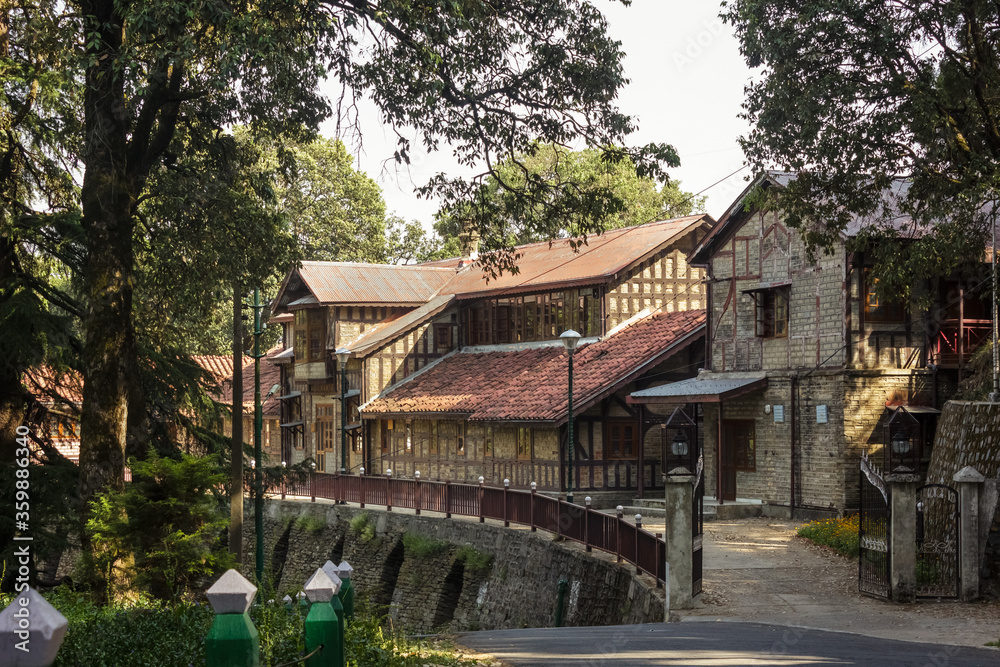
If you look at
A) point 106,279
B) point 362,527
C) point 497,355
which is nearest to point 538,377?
point 497,355

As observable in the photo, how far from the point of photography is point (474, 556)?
2562cm

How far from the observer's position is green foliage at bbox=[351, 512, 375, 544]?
30.5 metres

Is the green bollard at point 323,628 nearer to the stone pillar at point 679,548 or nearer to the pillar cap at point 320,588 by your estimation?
the pillar cap at point 320,588

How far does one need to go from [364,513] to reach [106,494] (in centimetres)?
1718

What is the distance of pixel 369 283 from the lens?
42.2 meters

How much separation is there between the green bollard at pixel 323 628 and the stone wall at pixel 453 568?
29.9 feet

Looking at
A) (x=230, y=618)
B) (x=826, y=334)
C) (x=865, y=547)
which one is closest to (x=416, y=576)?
(x=826, y=334)

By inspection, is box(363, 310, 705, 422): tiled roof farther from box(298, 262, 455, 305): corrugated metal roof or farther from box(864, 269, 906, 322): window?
box(864, 269, 906, 322): window

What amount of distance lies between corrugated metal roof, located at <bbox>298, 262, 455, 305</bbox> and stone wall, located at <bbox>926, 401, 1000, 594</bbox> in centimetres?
2447

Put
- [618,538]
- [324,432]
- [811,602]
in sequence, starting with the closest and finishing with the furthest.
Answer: [811,602] → [618,538] → [324,432]

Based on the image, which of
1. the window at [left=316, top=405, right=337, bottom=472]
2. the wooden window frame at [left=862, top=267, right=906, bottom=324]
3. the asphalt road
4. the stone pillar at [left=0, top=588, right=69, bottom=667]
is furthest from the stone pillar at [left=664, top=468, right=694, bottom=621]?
the window at [left=316, top=405, right=337, bottom=472]

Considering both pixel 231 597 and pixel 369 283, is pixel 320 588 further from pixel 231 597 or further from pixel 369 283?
pixel 369 283

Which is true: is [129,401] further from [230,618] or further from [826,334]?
[826,334]

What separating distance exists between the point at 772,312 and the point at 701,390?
2758 mm
